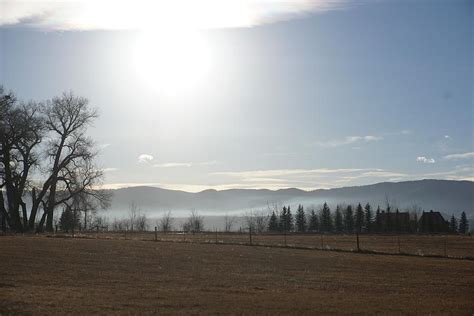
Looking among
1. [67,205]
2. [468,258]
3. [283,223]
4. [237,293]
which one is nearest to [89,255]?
[237,293]

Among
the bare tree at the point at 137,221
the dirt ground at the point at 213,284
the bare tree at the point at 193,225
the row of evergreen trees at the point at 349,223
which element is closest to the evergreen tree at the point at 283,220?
the row of evergreen trees at the point at 349,223

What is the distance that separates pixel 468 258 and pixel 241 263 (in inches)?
810

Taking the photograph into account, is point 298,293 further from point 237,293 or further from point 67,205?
point 67,205

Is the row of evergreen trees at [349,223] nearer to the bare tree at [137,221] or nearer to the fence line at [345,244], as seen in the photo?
the bare tree at [137,221]

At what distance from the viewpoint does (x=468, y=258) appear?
42.2m

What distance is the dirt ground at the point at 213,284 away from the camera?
1630 cm

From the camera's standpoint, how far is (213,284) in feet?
71.5

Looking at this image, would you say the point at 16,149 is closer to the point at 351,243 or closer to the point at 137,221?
the point at 351,243

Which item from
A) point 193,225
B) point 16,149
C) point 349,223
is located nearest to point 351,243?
point 16,149

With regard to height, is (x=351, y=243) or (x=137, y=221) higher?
(x=137, y=221)

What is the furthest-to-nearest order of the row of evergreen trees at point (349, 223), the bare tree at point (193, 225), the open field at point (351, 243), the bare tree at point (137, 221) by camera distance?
1. the row of evergreen trees at point (349, 223)
2. the bare tree at point (193, 225)
3. the bare tree at point (137, 221)
4. the open field at point (351, 243)

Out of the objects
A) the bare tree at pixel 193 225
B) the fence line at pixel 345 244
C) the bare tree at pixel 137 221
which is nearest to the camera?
the fence line at pixel 345 244

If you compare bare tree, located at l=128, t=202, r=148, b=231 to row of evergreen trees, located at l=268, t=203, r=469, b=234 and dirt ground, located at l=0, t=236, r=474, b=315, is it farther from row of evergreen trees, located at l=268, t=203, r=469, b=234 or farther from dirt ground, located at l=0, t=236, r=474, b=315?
dirt ground, located at l=0, t=236, r=474, b=315

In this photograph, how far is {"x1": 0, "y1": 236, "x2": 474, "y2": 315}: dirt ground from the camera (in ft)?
53.5
